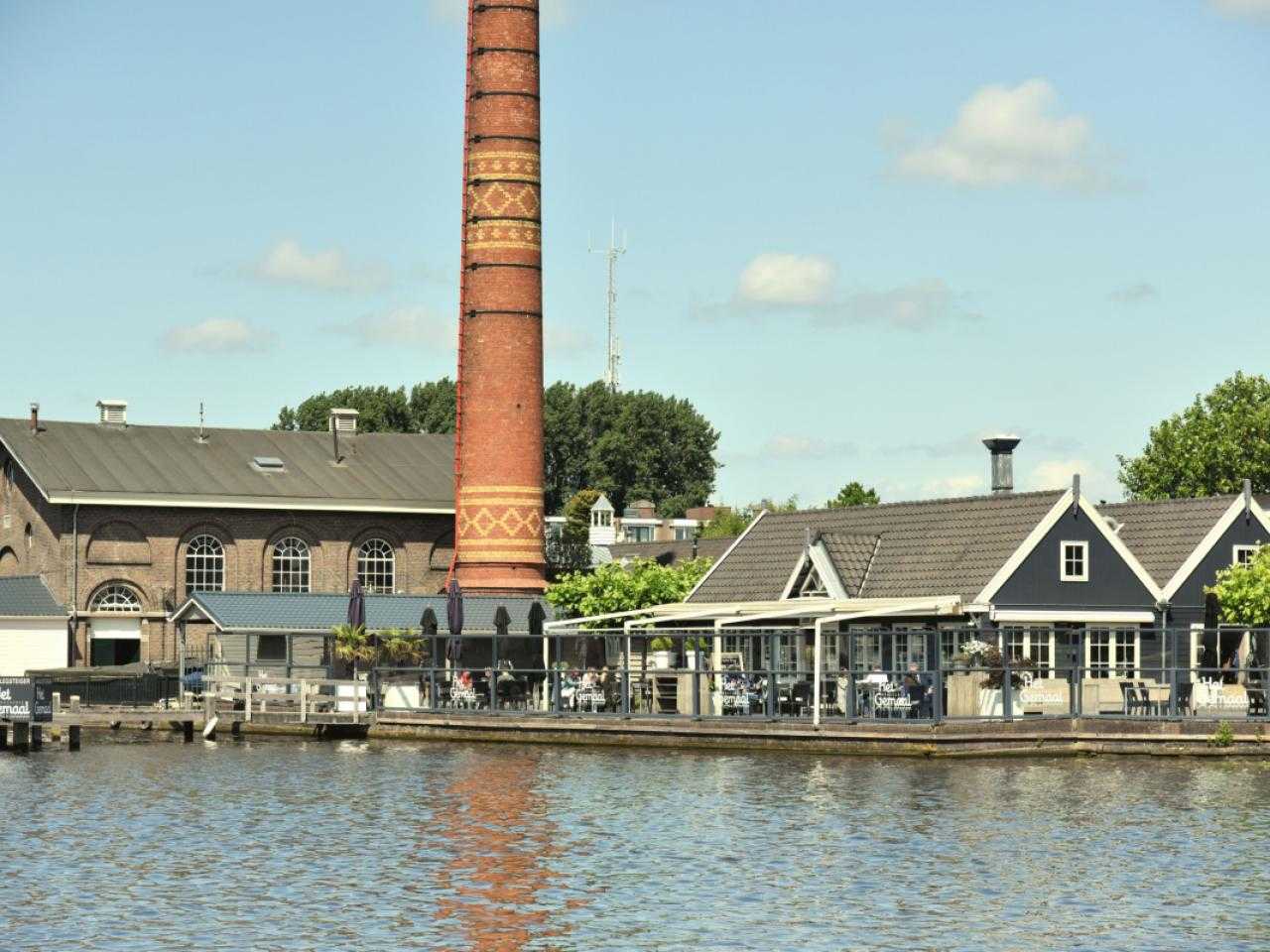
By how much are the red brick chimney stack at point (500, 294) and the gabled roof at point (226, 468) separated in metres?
8.28

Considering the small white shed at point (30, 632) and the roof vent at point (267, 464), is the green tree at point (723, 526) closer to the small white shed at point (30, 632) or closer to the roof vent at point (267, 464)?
the roof vent at point (267, 464)

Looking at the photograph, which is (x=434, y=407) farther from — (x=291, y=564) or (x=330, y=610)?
(x=330, y=610)

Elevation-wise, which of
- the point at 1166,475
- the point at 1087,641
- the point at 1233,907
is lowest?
the point at 1233,907

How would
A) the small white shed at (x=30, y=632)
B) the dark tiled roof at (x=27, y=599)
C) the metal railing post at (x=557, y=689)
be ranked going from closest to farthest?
the metal railing post at (x=557, y=689) → the small white shed at (x=30, y=632) → the dark tiled roof at (x=27, y=599)

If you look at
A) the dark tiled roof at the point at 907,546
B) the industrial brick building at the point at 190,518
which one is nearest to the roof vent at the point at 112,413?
the industrial brick building at the point at 190,518

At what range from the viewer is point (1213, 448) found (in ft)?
298

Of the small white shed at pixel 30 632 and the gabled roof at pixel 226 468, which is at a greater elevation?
the gabled roof at pixel 226 468

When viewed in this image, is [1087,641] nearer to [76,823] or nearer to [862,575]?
[862,575]

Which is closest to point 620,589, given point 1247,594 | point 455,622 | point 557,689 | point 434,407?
point 455,622

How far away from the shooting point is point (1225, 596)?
5456 cm

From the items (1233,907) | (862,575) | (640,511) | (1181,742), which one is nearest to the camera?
(1233,907)

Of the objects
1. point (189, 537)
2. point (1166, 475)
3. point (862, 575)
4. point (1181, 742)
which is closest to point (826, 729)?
point (1181, 742)

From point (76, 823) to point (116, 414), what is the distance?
4628 centimetres

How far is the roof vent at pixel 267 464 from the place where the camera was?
7875cm
